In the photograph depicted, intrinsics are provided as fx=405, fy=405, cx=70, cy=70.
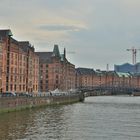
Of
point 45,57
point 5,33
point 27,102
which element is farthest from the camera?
point 45,57

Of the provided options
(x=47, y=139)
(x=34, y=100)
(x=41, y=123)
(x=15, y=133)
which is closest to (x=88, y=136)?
(x=47, y=139)

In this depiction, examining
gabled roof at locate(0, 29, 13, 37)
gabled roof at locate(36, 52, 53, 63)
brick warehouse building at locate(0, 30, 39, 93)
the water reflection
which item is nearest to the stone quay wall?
brick warehouse building at locate(0, 30, 39, 93)

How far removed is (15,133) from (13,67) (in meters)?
70.1

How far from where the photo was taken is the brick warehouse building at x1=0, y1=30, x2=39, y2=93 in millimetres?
118562

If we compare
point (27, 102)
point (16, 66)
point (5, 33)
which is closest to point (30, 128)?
point (27, 102)

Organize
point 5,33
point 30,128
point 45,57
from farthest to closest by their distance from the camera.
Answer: point 45,57 → point 5,33 → point 30,128

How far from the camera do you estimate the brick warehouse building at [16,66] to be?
118562 mm

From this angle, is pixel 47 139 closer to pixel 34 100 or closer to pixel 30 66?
pixel 34 100

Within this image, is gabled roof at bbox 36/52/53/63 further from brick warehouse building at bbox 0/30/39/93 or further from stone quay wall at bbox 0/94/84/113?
stone quay wall at bbox 0/94/84/113

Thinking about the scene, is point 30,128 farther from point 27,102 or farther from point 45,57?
point 45,57

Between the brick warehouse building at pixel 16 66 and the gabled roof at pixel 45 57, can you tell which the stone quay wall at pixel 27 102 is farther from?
the gabled roof at pixel 45 57

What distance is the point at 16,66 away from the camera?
12669 cm

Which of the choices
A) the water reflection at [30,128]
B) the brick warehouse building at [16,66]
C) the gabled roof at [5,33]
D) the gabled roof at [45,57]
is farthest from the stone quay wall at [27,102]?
the gabled roof at [45,57]

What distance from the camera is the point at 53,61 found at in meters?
192
